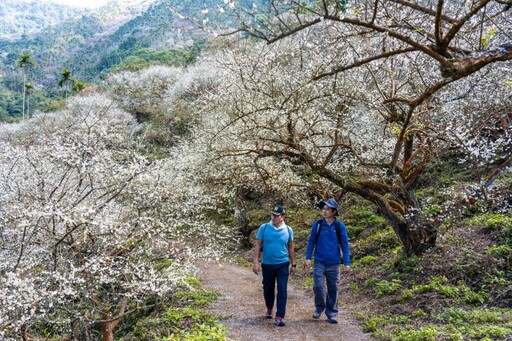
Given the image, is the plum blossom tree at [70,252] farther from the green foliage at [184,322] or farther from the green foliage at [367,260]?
the green foliage at [367,260]

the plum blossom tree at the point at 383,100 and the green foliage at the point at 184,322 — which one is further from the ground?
the plum blossom tree at the point at 383,100

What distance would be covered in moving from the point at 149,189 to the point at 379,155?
6.44 meters

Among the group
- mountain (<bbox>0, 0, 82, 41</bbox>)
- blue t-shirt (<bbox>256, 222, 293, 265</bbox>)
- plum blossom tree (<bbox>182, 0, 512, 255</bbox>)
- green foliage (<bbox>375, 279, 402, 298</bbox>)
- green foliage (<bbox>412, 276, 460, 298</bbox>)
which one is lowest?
green foliage (<bbox>375, 279, 402, 298</bbox>)

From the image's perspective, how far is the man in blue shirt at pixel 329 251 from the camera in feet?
17.9

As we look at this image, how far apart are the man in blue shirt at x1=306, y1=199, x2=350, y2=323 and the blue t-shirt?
0.43 m

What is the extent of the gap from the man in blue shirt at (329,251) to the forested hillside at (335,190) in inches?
27.4

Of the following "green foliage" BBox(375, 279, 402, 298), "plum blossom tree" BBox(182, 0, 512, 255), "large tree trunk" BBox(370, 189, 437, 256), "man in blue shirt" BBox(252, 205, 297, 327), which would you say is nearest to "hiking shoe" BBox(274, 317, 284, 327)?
"man in blue shirt" BBox(252, 205, 297, 327)

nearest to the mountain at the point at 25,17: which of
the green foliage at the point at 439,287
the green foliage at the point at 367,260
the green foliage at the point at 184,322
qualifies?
the green foliage at the point at 184,322

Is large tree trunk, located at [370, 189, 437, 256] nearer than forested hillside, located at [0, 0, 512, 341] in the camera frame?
No

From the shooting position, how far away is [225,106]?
1238 centimetres

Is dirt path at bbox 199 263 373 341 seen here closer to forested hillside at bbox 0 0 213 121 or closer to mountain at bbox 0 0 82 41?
forested hillside at bbox 0 0 213 121

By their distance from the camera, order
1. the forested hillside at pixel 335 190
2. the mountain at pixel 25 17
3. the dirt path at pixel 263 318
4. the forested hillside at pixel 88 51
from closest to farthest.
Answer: the forested hillside at pixel 335 190
the dirt path at pixel 263 318
the forested hillside at pixel 88 51
the mountain at pixel 25 17

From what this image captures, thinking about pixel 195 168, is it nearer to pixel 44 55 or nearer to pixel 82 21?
pixel 44 55

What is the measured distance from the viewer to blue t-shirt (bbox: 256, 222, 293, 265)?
209 inches
